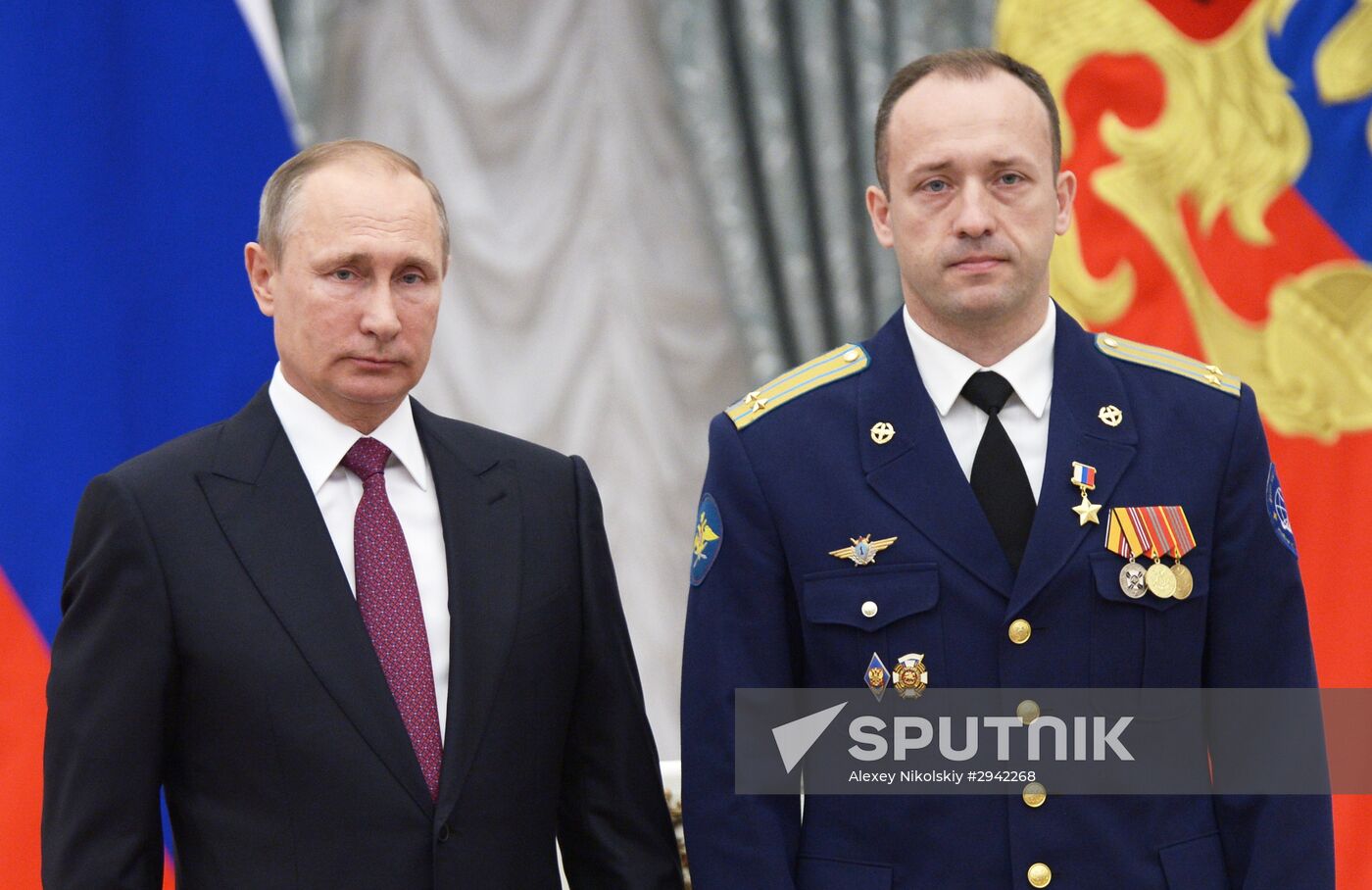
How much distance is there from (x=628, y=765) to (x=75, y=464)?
5.29ft

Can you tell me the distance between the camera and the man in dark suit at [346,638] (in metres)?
1.82

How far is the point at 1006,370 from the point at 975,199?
227mm

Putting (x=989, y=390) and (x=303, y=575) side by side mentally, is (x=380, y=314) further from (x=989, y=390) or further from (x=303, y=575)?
(x=989, y=390)

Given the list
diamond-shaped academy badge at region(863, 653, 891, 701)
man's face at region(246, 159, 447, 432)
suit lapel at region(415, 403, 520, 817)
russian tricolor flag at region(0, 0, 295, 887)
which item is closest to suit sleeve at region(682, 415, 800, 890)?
diamond-shaped academy badge at region(863, 653, 891, 701)

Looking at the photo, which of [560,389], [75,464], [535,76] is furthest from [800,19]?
[75,464]

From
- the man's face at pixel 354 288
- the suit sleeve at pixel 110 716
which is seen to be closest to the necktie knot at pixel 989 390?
the man's face at pixel 354 288

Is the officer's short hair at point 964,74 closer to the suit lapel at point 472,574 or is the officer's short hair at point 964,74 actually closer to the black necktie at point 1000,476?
the black necktie at point 1000,476

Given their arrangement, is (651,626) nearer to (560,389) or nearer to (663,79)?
(560,389)

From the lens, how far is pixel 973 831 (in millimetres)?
1901

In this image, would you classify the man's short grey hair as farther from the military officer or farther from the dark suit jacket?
the military officer

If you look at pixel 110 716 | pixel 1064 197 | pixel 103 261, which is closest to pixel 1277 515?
pixel 1064 197

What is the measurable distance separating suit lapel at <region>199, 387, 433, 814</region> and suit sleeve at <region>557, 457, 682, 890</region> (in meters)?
0.28

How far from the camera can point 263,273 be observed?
6.61ft

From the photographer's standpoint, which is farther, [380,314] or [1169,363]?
[1169,363]
